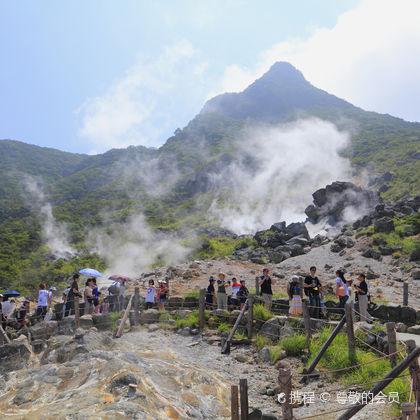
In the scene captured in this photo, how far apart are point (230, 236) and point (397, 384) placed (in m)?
43.0

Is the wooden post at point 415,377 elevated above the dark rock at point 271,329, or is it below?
above

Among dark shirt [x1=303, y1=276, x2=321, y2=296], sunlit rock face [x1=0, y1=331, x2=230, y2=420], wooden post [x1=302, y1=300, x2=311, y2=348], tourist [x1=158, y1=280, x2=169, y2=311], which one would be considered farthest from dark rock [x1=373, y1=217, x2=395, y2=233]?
sunlit rock face [x1=0, y1=331, x2=230, y2=420]

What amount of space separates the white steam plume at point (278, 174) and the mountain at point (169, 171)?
7.05ft

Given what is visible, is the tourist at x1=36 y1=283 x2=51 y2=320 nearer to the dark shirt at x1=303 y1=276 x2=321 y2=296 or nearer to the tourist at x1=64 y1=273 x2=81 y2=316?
the tourist at x1=64 y1=273 x2=81 y2=316

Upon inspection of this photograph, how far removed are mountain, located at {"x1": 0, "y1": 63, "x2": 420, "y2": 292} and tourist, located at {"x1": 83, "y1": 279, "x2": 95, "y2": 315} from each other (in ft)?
90.0

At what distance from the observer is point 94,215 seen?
65688 mm

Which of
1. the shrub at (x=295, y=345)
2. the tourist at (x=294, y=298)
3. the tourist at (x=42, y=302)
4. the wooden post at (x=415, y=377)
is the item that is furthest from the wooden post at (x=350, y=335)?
the tourist at (x=42, y=302)

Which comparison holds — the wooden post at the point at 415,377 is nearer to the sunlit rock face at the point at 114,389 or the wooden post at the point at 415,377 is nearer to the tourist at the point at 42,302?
the sunlit rock face at the point at 114,389

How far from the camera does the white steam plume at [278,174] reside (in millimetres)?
59875

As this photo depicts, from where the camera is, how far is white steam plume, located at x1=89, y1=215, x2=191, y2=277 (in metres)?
Answer: 40.5

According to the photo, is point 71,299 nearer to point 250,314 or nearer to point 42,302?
point 42,302

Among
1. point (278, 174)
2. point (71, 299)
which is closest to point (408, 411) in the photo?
point (71, 299)

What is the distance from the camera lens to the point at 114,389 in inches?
250

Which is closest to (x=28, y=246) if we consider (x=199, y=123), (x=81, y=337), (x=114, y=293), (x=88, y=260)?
(x=88, y=260)
